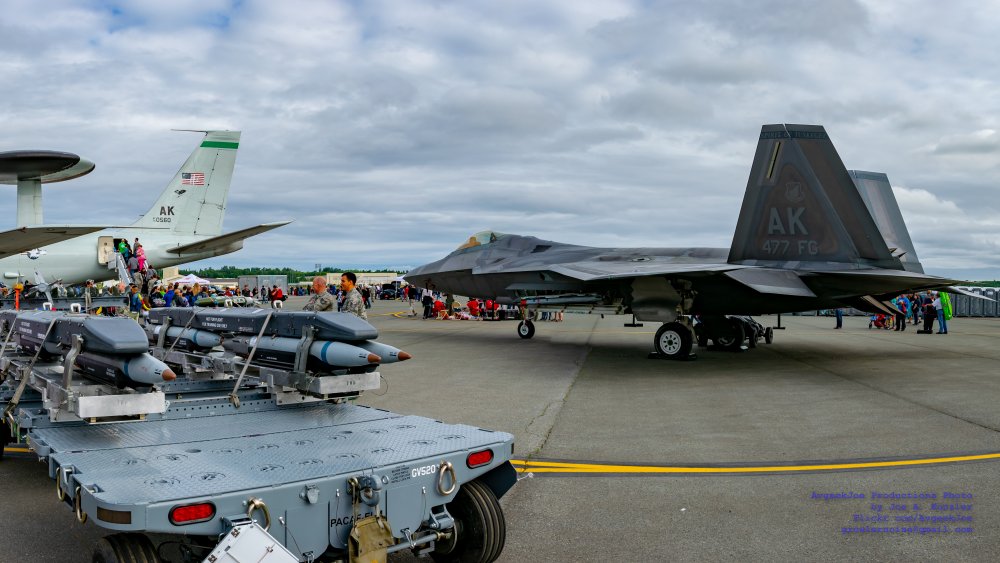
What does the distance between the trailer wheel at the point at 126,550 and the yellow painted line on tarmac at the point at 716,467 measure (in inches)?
136

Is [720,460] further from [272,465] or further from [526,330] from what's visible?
[526,330]

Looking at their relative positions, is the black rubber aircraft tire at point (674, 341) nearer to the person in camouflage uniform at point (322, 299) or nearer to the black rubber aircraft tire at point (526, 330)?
the black rubber aircraft tire at point (526, 330)

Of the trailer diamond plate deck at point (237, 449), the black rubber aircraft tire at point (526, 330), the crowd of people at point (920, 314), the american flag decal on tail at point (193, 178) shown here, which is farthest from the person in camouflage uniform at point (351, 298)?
the american flag decal on tail at point (193, 178)

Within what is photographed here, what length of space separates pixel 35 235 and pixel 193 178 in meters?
14.0

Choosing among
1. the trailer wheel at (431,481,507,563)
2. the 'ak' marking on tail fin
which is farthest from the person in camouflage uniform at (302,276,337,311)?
the 'ak' marking on tail fin

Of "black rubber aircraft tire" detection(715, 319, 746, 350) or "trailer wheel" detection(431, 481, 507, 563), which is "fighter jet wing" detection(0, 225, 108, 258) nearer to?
"trailer wheel" detection(431, 481, 507, 563)

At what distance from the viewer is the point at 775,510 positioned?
5008 millimetres

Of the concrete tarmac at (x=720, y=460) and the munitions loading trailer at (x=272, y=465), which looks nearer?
the munitions loading trailer at (x=272, y=465)

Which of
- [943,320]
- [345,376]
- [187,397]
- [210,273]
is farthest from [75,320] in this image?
[210,273]

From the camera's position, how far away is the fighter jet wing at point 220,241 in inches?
904

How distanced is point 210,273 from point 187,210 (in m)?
95.5

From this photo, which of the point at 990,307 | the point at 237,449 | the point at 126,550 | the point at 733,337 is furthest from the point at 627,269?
the point at 990,307

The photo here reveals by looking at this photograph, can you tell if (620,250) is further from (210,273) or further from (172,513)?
(210,273)

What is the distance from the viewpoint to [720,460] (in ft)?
21.4
